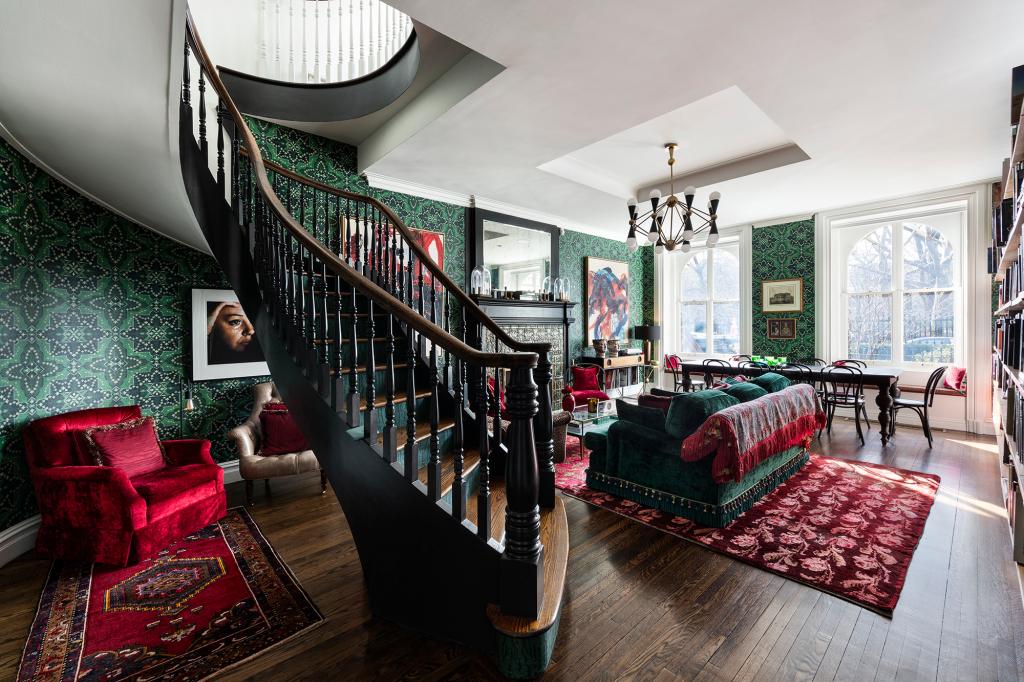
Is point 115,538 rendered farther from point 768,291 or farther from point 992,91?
point 768,291

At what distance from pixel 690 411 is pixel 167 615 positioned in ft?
10.7

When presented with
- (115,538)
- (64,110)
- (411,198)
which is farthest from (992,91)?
(115,538)

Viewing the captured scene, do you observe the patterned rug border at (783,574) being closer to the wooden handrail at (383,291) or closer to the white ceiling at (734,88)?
the wooden handrail at (383,291)

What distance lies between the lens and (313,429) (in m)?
2.44

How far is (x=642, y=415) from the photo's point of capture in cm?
362

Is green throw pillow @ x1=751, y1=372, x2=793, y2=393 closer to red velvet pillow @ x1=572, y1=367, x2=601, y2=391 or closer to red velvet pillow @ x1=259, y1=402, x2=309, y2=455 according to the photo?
red velvet pillow @ x1=572, y1=367, x2=601, y2=391

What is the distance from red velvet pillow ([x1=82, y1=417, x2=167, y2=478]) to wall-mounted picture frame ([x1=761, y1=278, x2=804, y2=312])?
8.08m

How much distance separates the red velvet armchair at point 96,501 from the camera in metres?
2.80

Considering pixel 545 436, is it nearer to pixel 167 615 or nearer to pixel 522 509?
pixel 522 509

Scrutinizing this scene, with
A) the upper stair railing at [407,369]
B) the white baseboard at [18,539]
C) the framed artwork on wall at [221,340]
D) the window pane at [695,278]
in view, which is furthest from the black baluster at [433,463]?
the window pane at [695,278]

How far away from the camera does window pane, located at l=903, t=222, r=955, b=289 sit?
6309mm

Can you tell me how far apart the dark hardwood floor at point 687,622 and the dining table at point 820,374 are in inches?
86.6

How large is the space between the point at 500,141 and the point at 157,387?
363 centimetres

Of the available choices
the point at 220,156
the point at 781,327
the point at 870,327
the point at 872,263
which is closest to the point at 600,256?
the point at 781,327
